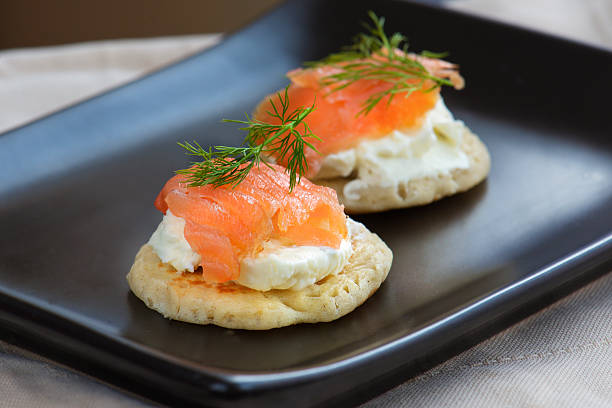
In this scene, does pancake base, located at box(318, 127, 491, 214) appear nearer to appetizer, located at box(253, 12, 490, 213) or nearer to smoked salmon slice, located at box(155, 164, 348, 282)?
appetizer, located at box(253, 12, 490, 213)

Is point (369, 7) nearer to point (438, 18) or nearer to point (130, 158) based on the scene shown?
point (438, 18)

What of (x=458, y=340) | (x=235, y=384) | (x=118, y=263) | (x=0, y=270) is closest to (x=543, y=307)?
(x=458, y=340)

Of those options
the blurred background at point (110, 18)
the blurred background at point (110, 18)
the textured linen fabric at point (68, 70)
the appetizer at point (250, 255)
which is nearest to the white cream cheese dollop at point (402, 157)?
the appetizer at point (250, 255)

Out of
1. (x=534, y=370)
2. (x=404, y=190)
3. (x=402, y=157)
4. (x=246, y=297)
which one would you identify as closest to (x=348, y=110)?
(x=402, y=157)

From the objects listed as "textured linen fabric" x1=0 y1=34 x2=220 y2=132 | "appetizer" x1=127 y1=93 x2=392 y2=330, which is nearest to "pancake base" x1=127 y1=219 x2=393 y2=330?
"appetizer" x1=127 y1=93 x2=392 y2=330

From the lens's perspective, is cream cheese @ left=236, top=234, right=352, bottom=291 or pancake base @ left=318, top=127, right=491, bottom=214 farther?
pancake base @ left=318, top=127, right=491, bottom=214

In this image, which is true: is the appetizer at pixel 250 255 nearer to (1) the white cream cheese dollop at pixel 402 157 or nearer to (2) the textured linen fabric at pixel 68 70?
(1) the white cream cheese dollop at pixel 402 157

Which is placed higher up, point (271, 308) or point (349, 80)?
point (349, 80)
